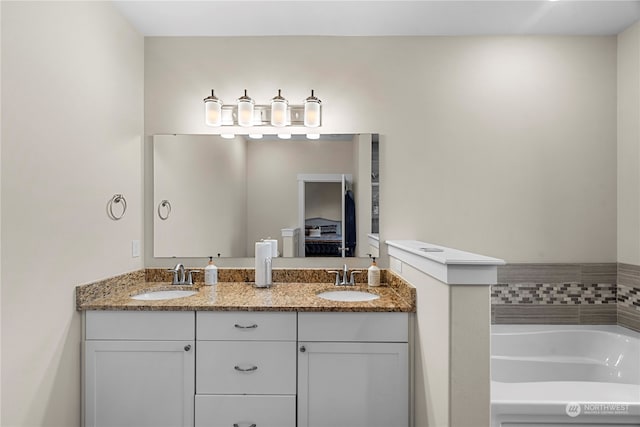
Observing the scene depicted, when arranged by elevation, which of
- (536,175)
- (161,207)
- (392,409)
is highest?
(536,175)

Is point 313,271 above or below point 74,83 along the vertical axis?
below

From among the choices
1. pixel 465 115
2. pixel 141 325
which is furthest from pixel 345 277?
pixel 465 115

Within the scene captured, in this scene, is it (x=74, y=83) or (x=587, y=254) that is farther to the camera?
(x=587, y=254)

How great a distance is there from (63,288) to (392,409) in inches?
66.4

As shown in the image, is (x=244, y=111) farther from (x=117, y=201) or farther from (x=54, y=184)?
(x=54, y=184)

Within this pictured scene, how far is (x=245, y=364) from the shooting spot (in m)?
1.88

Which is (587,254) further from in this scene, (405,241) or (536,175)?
(405,241)

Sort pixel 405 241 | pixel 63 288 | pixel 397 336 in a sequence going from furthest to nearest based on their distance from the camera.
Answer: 1. pixel 405 241
2. pixel 397 336
3. pixel 63 288

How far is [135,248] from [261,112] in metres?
1.19

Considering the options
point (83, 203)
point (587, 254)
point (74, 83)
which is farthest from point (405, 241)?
point (74, 83)

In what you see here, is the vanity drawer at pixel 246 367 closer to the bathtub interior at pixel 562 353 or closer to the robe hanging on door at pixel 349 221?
the robe hanging on door at pixel 349 221

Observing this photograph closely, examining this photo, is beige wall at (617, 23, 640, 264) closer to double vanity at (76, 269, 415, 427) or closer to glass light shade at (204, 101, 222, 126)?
double vanity at (76, 269, 415, 427)

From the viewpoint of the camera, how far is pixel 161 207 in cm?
252

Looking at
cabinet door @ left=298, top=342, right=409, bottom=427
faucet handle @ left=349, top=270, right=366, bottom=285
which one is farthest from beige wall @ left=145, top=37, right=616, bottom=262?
cabinet door @ left=298, top=342, right=409, bottom=427
